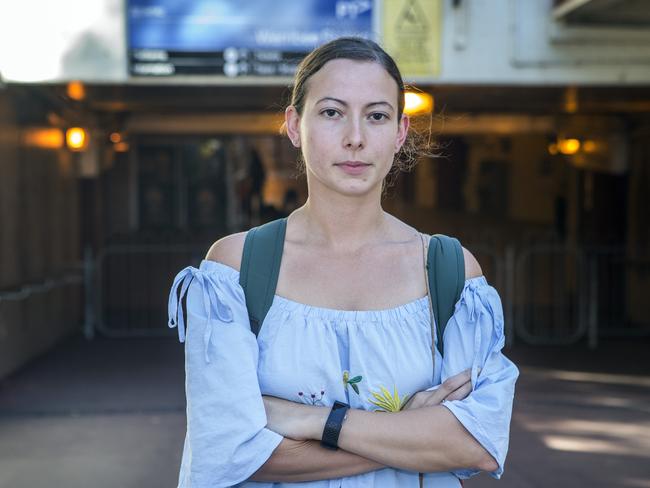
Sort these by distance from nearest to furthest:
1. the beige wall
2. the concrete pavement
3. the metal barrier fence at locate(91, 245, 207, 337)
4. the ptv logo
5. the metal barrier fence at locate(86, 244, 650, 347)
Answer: the concrete pavement → the ptv logo → the beige wall → the metal barrier fence at locate(86, 244, 650, 347) → the metal barrier fence at locate(91, 245, 207, 337)

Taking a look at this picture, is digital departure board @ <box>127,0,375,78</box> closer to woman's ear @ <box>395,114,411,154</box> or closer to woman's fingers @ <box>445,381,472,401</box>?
woman's ear @ <box>395,114,411,154</box>

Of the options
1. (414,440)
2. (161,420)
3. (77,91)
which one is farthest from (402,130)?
(77,91)

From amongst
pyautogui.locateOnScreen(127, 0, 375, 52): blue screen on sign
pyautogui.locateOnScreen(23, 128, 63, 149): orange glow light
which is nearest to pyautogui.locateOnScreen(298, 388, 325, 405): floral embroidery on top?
pyautogui.locateOnScreen(127, 0, 375, 52): blue screen on sign

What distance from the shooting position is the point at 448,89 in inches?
400

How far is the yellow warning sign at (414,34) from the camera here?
7.99 metres

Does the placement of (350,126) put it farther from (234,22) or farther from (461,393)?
(234,22)

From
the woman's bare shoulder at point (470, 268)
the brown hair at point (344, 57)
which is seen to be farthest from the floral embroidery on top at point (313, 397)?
the brown hair at point (344, 57)

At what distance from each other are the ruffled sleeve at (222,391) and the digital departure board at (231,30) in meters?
6.19

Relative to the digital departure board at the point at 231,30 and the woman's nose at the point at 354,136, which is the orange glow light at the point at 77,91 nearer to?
the digital departure board at the point at 231,30

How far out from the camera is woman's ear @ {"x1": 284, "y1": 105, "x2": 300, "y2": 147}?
7.00ft

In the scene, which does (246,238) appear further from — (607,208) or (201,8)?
(607,208)

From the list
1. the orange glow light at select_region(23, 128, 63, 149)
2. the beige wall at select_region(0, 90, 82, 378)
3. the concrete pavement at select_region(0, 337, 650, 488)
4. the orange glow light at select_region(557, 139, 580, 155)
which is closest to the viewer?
the concrete pavement at select_region(0, 337, 650, 488)

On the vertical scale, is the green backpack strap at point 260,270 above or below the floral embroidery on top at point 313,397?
above

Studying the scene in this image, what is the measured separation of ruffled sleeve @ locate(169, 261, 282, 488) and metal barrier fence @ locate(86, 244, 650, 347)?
9099mm
